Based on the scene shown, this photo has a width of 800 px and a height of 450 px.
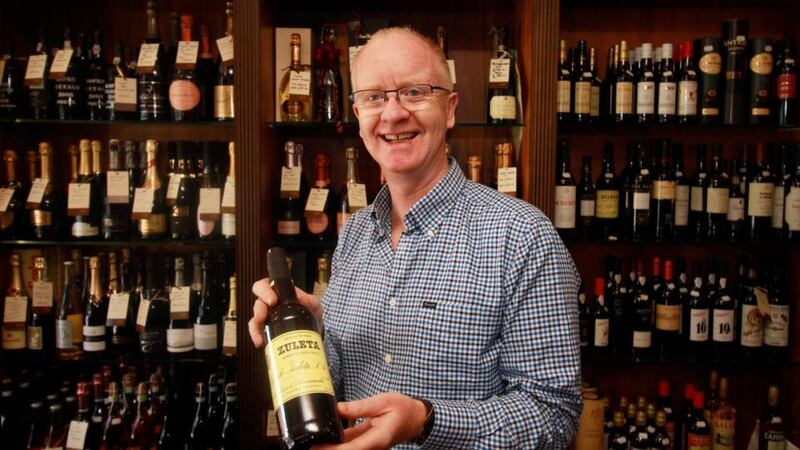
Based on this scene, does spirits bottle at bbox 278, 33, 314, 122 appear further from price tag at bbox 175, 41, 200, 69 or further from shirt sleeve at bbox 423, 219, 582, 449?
shirt sleeve at bbox 423, 219, 582, 449

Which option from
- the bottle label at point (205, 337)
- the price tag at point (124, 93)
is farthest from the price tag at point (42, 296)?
the price tag at point (124, 93)

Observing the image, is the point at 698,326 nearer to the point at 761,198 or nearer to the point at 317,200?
the point at 761,198

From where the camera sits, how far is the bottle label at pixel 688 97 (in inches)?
83.0

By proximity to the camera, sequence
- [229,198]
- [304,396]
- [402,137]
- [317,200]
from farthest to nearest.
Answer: [317,200] → [229,198] → [402,137] → [304,396]

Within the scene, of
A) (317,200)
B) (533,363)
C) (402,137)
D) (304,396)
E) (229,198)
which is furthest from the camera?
(317,200)

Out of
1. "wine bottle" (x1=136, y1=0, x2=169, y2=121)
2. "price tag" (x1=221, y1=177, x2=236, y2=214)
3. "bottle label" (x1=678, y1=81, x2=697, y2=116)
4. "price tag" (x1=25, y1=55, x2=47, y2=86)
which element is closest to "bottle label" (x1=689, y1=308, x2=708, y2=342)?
"bottle label" (x1=678, y1=81, x2=697, y2=116)

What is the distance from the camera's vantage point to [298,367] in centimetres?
76

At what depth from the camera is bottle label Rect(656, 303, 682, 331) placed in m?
2.15

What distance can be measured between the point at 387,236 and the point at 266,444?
3.93 ft

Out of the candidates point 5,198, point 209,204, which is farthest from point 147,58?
point 5,198

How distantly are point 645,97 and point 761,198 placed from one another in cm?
52

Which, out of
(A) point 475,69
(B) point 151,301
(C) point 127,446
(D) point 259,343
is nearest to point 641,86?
(A) point 475,69

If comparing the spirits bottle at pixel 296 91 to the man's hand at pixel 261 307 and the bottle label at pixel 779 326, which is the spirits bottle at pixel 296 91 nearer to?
the man's hand at pixel 261 307

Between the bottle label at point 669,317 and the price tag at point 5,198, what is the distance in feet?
7.34
